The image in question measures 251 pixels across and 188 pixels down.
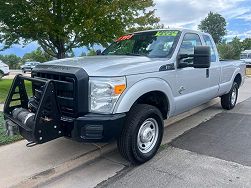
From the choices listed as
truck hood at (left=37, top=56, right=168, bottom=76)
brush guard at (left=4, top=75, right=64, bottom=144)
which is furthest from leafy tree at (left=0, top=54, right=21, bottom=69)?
brush guard at (left=4, top=75, right=64, bottom=144)

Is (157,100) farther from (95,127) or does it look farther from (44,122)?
(44,122)

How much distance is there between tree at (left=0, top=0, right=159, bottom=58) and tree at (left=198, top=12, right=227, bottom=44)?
258ft

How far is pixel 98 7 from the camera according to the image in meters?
10.8

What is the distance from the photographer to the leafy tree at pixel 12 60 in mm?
58250

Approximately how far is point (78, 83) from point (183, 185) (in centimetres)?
175

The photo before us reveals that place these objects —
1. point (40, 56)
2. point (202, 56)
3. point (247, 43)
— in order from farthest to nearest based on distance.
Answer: point (247, 43) → point (40, 56) → point (202, 56)

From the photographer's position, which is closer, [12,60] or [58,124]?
[58,124]

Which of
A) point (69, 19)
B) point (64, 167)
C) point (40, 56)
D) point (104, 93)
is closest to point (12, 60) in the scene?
Answer: point (40, 56)

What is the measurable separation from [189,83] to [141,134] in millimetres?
1510

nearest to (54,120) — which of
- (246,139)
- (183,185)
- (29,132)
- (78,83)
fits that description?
(29,132)

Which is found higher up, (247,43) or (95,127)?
(247,43)

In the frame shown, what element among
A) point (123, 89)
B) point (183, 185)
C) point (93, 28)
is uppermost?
point (93, 28)

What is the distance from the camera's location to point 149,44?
5098 mm

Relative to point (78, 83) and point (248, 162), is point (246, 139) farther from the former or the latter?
point (78, 83)
